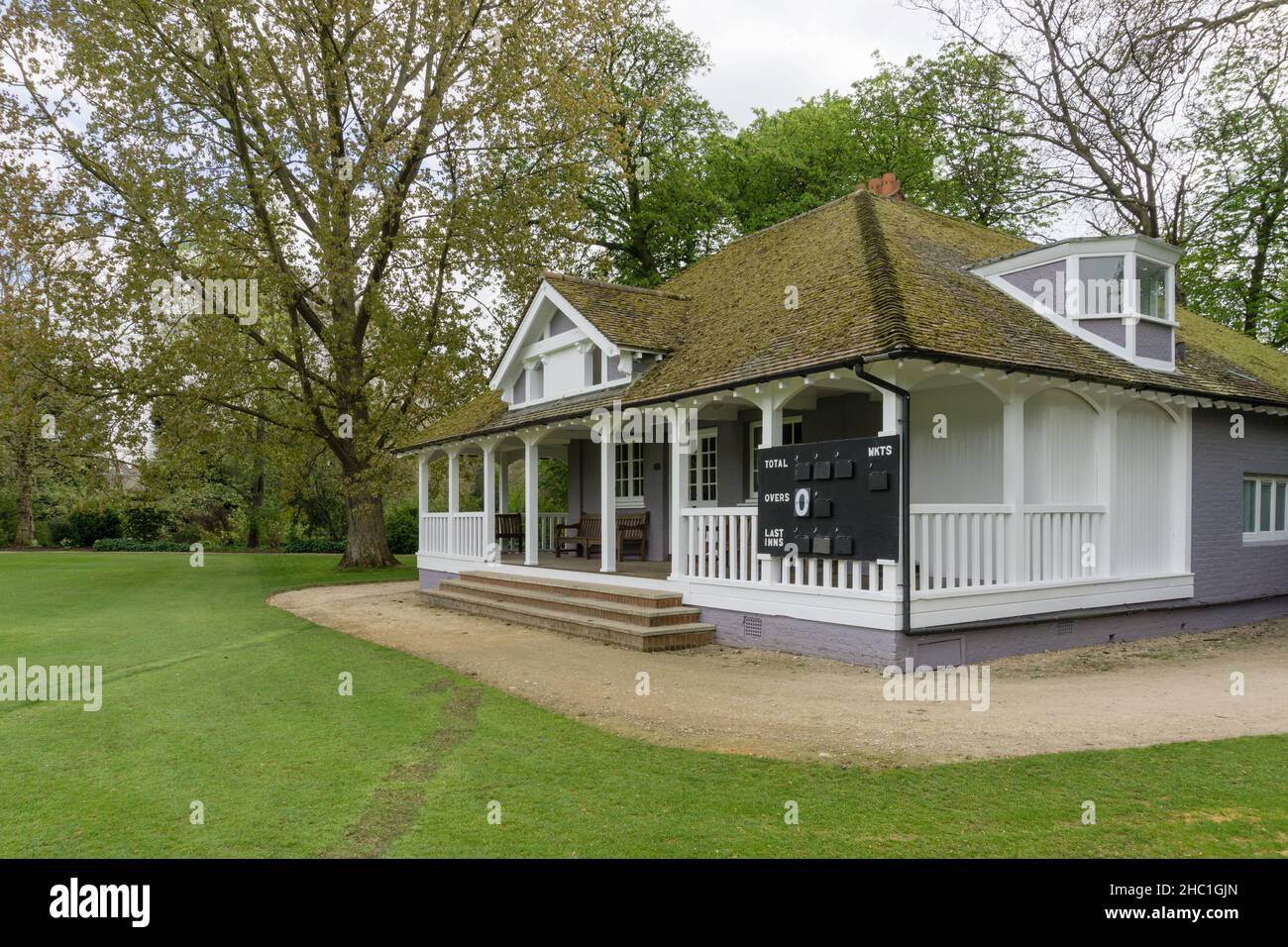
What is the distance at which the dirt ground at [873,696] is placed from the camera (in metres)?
6.82

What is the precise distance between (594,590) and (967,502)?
579 centimetres

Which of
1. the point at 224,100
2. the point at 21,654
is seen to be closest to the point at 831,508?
the point at 21,654

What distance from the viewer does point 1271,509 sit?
1487 cm

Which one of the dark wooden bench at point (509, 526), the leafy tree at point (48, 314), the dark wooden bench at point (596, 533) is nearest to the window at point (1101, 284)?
the dark wooden bench at point (596, 533)

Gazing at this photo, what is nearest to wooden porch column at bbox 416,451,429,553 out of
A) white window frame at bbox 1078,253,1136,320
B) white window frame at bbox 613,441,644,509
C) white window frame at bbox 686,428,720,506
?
white window frame at bbox 613,441,644,509

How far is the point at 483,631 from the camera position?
13.7 m

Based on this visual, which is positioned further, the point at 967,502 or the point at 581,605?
the point at 581,605

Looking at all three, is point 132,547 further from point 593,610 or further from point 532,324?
point 593,610

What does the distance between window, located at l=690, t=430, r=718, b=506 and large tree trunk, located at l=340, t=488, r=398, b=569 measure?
1306 cm

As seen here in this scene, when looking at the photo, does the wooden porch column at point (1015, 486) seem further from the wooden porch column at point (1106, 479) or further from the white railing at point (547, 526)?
the white railing at point (547, 526)

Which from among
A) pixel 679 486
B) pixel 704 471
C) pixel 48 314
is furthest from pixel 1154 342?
pixel 48 314

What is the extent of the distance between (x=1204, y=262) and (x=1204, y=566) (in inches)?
677

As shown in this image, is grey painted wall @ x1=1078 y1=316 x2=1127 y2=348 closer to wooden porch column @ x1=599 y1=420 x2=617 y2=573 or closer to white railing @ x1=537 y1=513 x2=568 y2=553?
wooden porch column @ x1=599 y1=420 x2=617 y2=573
